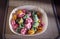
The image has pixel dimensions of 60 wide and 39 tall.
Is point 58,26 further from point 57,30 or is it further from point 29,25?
point 29,25

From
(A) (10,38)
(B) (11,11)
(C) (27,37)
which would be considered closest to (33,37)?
(C) (27,37)

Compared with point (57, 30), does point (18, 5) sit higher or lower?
higher

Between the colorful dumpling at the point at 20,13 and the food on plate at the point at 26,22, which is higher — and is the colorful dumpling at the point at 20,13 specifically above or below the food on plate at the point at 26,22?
above

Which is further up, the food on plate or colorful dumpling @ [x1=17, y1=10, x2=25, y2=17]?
colorful dumpling @ [x1=17, y1=10, x2=25, y2=17]

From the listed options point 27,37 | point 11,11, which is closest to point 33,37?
point 27,37

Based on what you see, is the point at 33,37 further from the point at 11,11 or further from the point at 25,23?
the point at 11,11

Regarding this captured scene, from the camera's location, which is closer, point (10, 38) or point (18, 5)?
point (10, 38)
